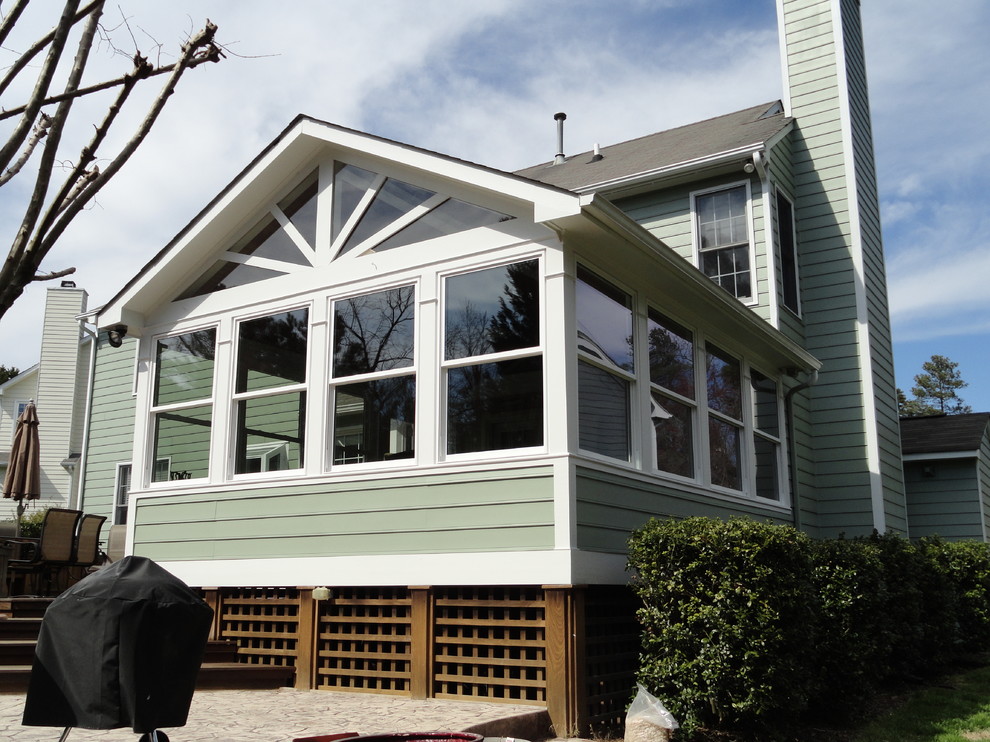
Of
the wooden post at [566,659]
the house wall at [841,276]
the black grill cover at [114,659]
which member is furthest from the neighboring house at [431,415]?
the black grill cover at [114,659]

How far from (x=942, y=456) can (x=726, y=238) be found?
5.13 metres

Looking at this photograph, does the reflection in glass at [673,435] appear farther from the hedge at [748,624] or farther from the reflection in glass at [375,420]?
the reflection in glass at [375,420]

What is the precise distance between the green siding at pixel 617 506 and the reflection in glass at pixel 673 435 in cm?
24

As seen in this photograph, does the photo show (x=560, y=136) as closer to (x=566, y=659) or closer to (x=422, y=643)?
(x=422, y=643)

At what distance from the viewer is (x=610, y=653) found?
698 centimetres

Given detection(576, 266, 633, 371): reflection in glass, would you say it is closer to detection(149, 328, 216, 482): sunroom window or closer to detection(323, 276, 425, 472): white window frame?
detection(323, 276, 425, 472): white window frame

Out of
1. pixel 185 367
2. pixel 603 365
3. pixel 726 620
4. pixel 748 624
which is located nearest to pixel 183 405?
pixel 185 367

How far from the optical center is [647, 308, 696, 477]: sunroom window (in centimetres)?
812

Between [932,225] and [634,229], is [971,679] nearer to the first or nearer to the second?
[634,229]

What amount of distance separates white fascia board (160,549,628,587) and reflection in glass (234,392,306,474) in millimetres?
885

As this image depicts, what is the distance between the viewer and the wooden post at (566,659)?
20.5ft

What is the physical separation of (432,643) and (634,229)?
11.4 ft

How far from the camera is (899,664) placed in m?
9.30

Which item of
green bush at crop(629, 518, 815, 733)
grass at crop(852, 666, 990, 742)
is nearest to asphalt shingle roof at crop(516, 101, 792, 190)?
grass at crop(852, 666, 990, 742)
